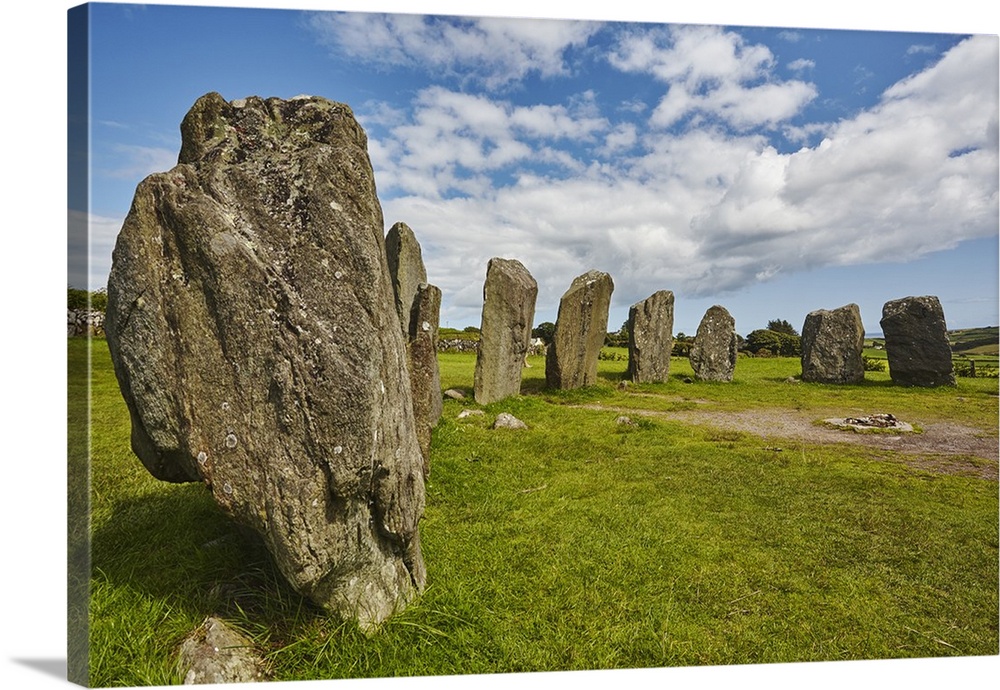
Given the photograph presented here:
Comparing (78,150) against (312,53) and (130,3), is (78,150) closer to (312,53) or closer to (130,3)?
(130,3)

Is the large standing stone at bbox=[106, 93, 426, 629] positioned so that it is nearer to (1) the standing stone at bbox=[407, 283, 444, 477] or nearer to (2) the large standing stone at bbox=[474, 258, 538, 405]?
(1) the standing stone at bbox=[407, 283, 444, 477]

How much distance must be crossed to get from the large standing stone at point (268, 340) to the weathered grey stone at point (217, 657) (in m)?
0.55

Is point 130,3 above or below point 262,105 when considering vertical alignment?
above

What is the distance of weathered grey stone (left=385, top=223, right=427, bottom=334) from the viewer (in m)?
11.1

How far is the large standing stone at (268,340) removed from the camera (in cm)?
341

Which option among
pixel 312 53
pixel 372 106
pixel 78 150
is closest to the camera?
pixel 78 150

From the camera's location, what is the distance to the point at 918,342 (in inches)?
680

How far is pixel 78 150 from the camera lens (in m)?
3.94

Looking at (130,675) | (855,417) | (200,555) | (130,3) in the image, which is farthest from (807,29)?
(855,417)

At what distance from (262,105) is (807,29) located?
4.97 meters

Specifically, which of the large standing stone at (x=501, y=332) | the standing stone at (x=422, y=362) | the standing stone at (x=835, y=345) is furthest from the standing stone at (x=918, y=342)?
the standing stone at (x=422, y=362)

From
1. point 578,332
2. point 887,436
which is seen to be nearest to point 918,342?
point 887,436

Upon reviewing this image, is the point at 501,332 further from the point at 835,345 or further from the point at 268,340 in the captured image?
the point at 835,345

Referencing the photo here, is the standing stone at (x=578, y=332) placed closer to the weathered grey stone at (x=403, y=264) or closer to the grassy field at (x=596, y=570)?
the weathered grey stone at (x=403, y=264)
